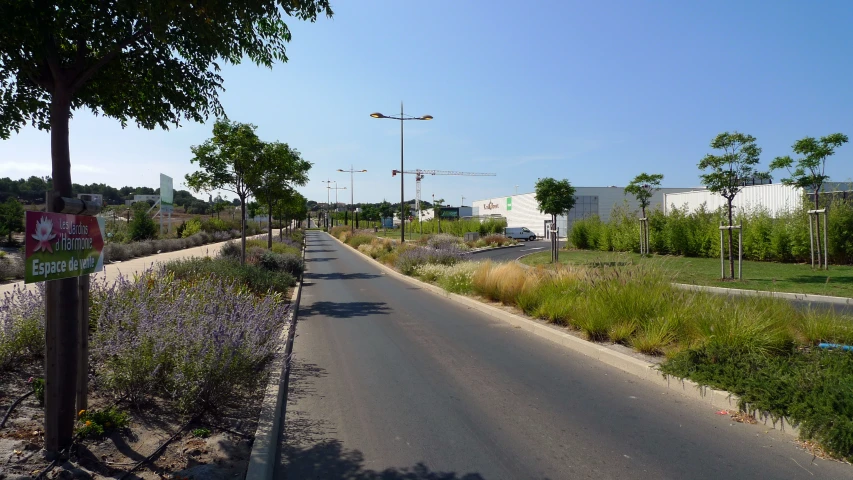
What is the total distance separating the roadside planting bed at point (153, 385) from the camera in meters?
4.30

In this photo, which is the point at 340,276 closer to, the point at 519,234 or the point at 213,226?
the point at 213,226

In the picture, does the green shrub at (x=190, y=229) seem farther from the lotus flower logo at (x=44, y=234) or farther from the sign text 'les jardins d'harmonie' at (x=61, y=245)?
the lotus flower logo at (x=44, y=234)

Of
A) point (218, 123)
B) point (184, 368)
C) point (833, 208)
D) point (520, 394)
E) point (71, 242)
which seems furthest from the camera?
point (833, 208)

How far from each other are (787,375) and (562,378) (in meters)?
2.48

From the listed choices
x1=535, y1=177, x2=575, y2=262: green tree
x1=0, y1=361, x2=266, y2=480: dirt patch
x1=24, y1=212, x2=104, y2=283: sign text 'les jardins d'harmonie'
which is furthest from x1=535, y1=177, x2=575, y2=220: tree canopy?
x1=24, y1=212, x2=104, y2=283: sign text 'les jardins d'harmonie'

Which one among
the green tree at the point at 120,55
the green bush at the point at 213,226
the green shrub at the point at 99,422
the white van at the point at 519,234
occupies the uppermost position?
the green tree at the point at 120,55

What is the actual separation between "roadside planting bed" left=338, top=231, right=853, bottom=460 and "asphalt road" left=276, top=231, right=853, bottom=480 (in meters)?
0.36

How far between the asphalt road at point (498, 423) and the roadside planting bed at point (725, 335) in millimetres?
361

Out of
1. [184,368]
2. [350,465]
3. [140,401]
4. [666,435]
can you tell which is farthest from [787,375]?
[140,401]

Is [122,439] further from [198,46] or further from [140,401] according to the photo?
[198,46]

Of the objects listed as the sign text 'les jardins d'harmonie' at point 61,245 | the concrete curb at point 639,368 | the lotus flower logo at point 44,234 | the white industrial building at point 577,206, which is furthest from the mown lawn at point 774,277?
the white industrial building at point 577,206

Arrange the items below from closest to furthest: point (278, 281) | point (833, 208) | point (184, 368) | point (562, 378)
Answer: point (184, 368)
point (562, 378)
point (278, 281)
point (833, 208)

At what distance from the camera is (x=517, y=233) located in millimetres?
58625

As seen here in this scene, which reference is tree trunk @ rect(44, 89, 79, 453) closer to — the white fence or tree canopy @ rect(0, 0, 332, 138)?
tree canopy @ rect(0, 0, 332, 138)
